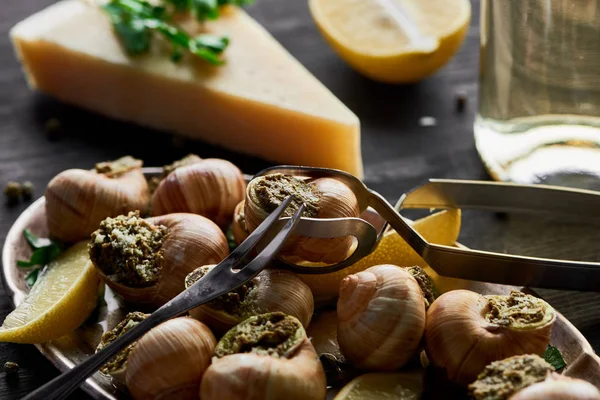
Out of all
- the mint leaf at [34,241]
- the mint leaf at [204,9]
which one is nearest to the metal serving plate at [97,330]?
the mint leaf at [34,241]

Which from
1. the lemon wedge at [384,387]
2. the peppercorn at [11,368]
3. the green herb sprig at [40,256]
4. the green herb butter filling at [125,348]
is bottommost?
the peppercorn at [11,368]

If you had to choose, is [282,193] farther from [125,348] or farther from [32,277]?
[32,277]

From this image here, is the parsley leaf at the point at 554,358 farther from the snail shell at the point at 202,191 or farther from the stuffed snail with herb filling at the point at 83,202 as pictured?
the stuffed snail with herb filling at the point at 83,202

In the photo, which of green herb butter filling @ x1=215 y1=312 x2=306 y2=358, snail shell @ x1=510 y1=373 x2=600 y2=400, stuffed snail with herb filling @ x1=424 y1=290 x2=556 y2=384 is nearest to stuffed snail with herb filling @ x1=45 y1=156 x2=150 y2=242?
green herb butter filling @ x1=215 y1=312 x2=306 y2=358

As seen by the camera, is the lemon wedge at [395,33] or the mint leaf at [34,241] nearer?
the mint leaf at [34,241]

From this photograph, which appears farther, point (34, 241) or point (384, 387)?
point (34, 241)

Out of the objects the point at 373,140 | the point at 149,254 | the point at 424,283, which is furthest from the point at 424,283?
the point at 373,140
